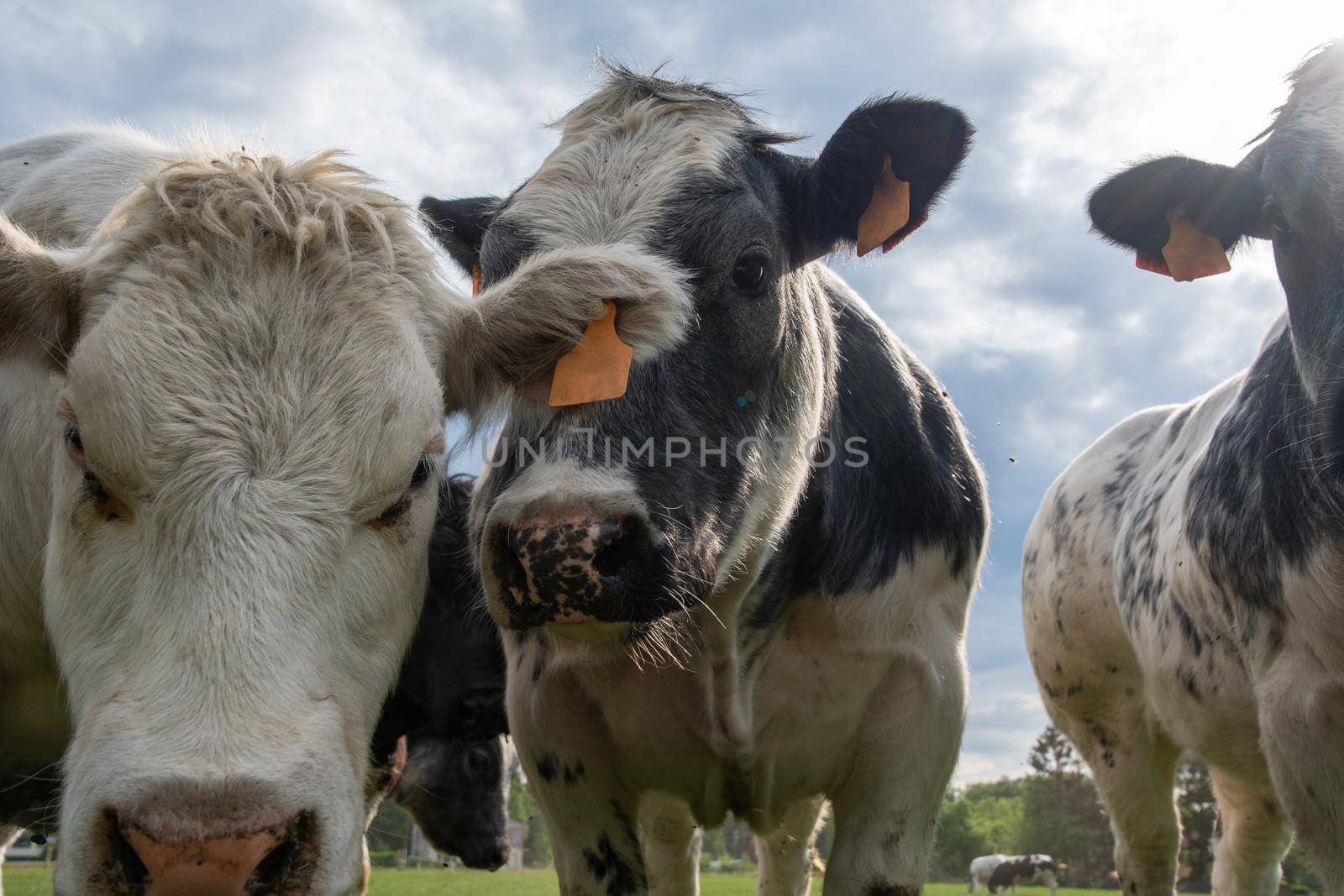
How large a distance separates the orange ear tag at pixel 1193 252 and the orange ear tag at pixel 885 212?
143cm

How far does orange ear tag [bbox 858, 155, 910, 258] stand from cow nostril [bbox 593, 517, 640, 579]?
173cm

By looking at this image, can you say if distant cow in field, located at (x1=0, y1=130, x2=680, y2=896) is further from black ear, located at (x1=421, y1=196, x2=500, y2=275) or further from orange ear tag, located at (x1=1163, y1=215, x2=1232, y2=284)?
orange ear tag, located at (x1=1163, y1=215, x2=1232, y2=284)

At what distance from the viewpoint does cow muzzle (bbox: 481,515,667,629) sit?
2832mm

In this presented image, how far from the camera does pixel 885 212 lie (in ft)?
13.7

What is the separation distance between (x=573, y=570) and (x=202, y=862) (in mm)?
1087

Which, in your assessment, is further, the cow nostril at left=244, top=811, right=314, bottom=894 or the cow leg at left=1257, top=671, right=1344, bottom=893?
the cow leg at left=1257, top=671, right=1344, bottom=893

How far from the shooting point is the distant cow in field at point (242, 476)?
2172mm

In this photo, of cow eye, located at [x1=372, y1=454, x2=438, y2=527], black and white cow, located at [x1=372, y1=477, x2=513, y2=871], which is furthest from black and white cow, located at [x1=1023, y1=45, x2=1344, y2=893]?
black and white cow, located at [x1=372, y1=477, x2=513, y2=871]

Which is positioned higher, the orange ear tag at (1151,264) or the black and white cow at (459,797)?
the orange ear tag at (1151,264)

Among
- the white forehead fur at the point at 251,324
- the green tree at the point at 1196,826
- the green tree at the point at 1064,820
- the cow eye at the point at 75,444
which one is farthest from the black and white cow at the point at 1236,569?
the green tree at the point at 1064,820

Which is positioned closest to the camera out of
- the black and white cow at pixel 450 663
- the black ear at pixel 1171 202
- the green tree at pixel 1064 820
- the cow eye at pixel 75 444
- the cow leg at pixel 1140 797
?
the cow eye at pixel 75 444

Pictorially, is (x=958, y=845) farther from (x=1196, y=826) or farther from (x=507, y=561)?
(x=507, y=561)

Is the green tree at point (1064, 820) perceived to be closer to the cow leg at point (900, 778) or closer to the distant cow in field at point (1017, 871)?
the distant cow in field at point (1017, 871)

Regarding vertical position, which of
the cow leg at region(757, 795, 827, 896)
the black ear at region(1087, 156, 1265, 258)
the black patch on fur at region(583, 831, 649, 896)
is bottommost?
the cow leg at region(757, 795, 827, 896)
